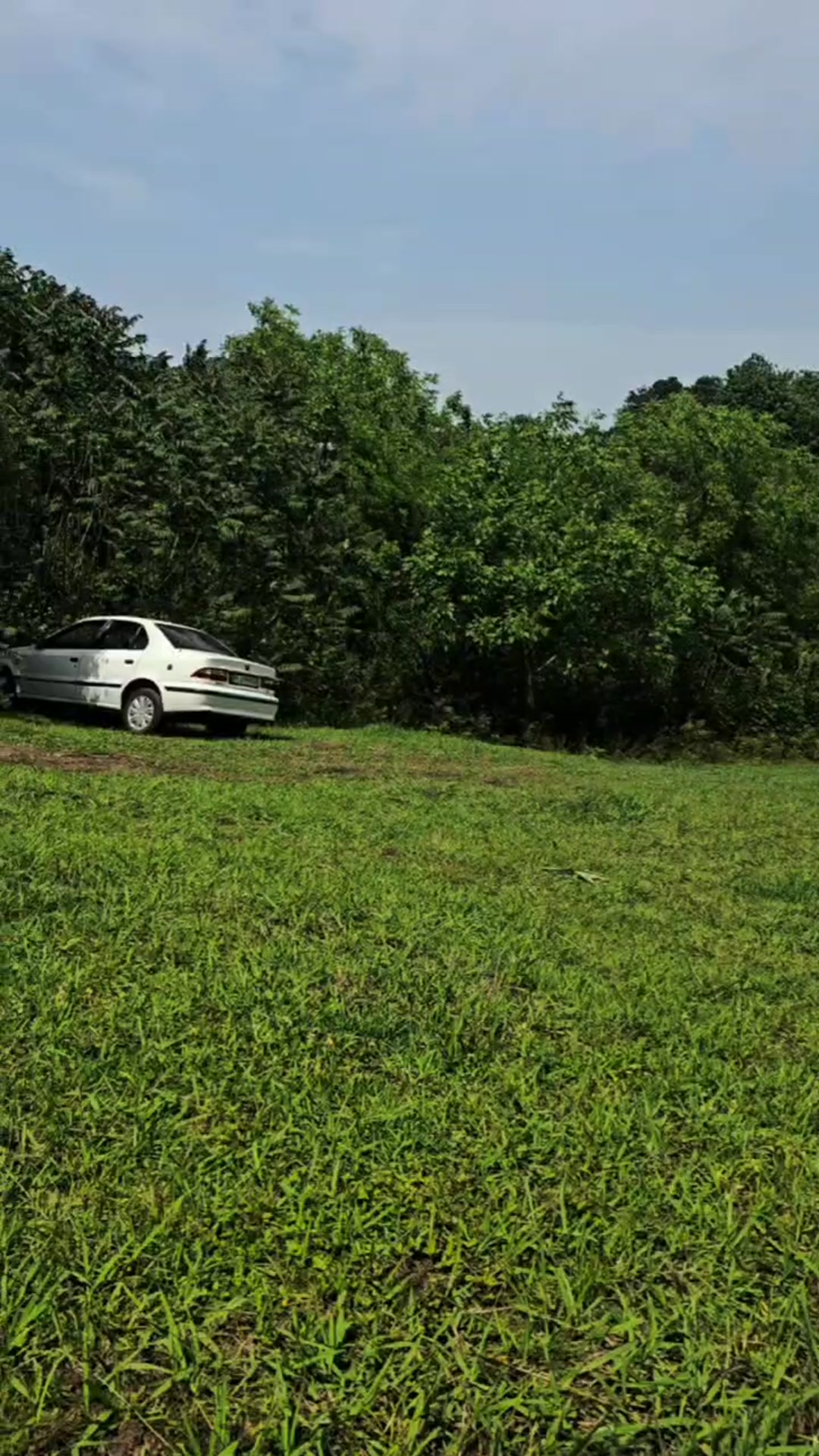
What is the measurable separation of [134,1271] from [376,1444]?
0.61m

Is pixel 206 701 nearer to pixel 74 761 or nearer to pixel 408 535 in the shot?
pixel 74 761

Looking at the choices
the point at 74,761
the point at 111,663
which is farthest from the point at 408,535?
the point at 74,761

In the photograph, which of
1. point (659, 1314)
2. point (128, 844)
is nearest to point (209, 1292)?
point (659, 1314)

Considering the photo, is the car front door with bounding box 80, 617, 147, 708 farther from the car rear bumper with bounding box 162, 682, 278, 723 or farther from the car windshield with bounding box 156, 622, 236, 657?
the car rear bumper with bounding box 162, 682, 278, 723

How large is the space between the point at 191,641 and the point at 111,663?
3.05ft

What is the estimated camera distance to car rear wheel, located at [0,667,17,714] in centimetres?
1430

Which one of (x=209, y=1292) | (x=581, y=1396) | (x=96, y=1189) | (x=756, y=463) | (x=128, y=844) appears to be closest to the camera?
(x=581, y=1396)

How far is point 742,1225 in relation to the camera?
2529mm

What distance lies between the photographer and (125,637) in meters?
13.6

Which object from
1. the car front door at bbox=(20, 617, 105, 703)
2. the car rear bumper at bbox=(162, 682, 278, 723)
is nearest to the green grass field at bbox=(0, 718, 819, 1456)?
the car rear bumper at bbox=(162, 682, 278, 723)

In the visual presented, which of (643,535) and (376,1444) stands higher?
(643,535)

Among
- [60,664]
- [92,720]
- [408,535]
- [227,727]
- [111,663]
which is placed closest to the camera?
[111,663]

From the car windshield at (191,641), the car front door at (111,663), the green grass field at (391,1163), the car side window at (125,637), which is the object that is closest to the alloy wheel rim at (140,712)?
the car front door at (111,663)

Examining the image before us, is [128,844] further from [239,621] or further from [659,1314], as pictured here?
[239,621]
